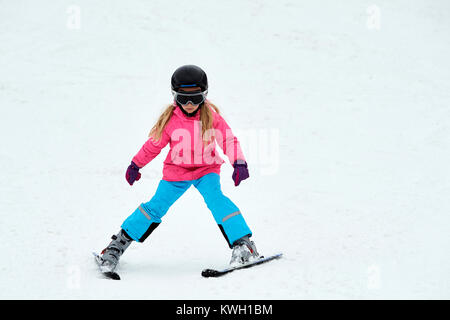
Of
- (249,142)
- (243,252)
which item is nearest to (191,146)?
(243,252)

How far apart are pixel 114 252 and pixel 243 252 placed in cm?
105

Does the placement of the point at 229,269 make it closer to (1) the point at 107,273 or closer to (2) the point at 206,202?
(2) the point at 206,202

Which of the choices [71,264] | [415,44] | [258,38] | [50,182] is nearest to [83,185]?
[50,182]

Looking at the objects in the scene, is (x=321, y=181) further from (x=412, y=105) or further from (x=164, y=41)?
(x=164, y=41)

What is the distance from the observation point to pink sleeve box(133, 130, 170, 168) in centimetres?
431

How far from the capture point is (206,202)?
4.28 m

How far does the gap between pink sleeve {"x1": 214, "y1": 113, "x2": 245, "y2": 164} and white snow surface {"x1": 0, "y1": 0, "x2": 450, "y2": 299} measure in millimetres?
916

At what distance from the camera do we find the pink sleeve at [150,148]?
170 inches

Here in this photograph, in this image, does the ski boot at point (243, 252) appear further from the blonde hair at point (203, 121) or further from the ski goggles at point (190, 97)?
the ski goggles at point (190, 97)

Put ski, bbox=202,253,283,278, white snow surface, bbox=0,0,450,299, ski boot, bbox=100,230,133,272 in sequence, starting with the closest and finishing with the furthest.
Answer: ski, bbox=202,253,283,278, white snow surface, bbox=0,0,450,299, ski boot, bbox=100,230,133,272

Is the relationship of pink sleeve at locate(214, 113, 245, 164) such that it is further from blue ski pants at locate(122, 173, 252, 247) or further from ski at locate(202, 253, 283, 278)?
ski at locate(202, 253, 283, 278)

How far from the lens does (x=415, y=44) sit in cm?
1041

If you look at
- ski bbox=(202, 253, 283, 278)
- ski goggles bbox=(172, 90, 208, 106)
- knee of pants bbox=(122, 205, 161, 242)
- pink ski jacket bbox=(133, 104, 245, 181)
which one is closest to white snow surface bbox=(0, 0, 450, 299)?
ski bbox=(202, 253, 283, 278)

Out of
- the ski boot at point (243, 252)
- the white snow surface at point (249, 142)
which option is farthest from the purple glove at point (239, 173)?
the white snow surface at point (249, 142)
